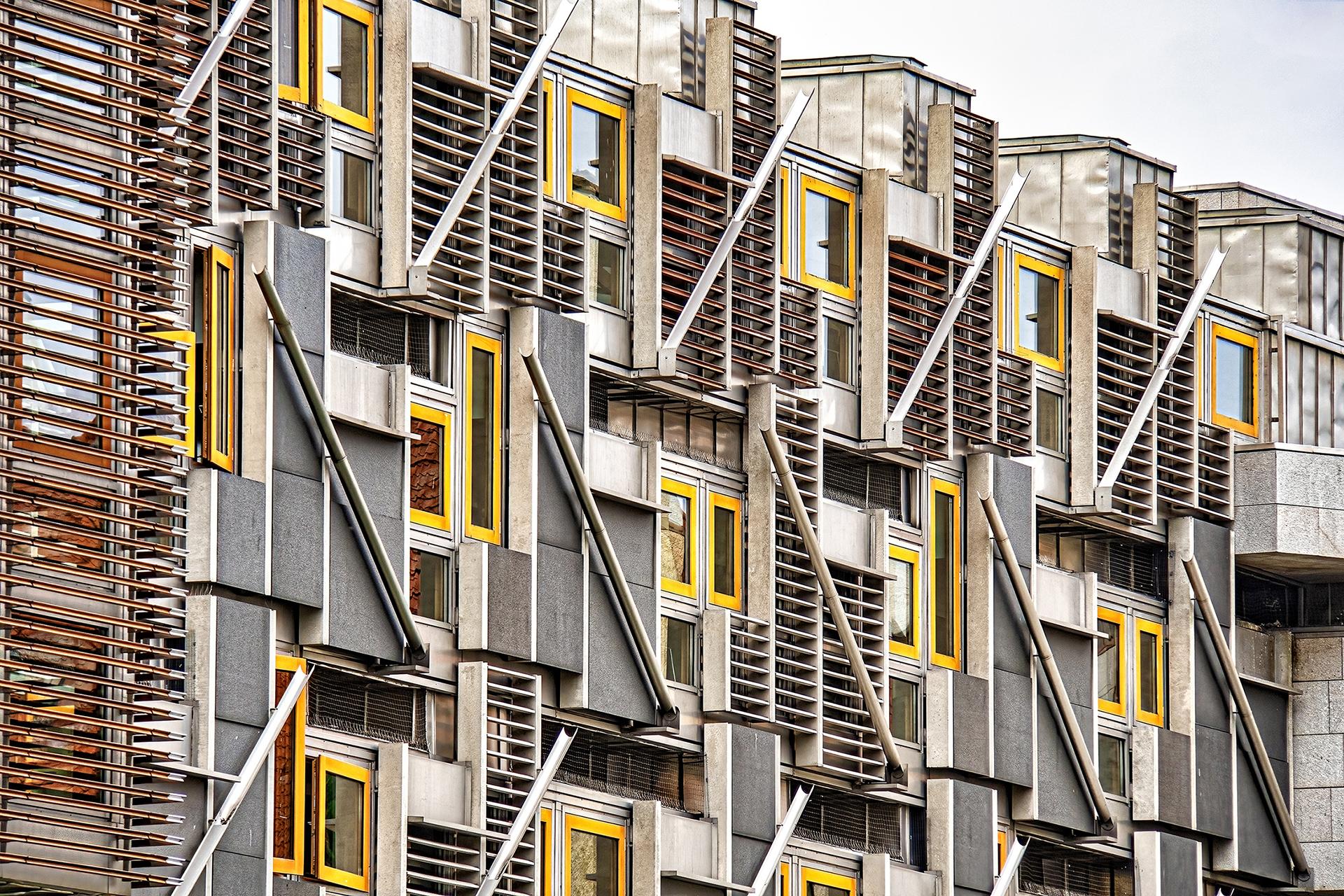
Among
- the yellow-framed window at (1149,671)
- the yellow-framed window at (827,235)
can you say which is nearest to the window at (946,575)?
the yellow-framed window at (827,235)

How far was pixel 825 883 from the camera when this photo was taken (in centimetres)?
4928

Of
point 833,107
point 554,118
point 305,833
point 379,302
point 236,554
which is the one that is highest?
point 833,107

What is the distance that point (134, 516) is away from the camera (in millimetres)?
37438

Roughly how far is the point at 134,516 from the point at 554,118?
1047 cm

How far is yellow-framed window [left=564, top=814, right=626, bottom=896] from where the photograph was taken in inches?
1751

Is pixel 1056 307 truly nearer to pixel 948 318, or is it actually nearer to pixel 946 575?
pixel 948 318

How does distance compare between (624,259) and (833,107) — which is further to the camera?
(833,107)

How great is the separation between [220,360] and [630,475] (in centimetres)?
841

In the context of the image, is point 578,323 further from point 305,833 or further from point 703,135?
point 305,833

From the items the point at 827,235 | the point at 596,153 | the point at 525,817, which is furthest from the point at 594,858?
the point at 827,235

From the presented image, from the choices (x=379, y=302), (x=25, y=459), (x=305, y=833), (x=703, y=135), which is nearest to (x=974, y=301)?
(x=703, y=135)

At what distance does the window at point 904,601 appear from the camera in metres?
50.6

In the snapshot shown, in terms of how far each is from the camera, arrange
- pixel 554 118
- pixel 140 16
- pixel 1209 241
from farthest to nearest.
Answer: pixel 1209 241
pixel 554 118
pixel 140 16

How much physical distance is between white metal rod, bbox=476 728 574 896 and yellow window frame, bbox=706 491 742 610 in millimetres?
4608
